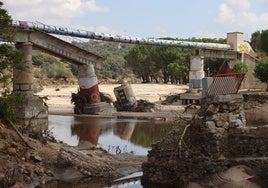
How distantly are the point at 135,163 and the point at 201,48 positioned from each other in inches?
1449

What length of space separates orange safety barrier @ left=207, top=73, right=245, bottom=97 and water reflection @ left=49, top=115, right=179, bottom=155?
6.77 metres

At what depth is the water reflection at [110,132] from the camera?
82.1ft

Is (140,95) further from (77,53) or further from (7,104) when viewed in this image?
(7,104)

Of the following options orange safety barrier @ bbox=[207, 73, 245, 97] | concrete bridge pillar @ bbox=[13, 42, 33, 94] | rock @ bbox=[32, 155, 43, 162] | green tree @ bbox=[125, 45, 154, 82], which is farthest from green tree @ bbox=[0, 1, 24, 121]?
green tree @ bbox=[125, 45, 154, 82]

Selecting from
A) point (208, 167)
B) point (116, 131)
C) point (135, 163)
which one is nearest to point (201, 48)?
point (116, 131)

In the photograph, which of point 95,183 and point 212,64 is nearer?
point 95,183

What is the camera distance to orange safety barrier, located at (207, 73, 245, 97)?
51.8ft

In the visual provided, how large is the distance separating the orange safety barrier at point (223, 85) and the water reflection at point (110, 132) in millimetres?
6774

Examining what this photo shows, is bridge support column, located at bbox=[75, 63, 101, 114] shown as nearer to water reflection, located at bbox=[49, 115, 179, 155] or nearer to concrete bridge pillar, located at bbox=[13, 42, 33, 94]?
water reflection, located at bbox=[49, 115, 179, 155]

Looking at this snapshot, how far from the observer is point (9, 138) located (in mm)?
18562

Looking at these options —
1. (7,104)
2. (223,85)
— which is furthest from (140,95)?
(223,85)

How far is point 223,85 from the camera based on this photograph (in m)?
15.8

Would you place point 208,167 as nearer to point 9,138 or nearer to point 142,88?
point 9,138

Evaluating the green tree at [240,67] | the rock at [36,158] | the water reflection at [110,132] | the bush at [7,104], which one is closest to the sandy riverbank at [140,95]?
the green tree at [240,67]
